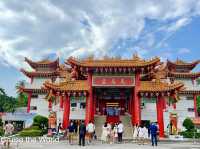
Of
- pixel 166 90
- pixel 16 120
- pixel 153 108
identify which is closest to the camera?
pixel 166 90

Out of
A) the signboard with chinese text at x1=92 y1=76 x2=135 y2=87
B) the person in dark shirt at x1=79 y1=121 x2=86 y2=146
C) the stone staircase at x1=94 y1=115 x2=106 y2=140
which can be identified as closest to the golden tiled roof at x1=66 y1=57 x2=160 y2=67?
the signboard with chinese text at x1=92 y1=76 x2=135 y2=87

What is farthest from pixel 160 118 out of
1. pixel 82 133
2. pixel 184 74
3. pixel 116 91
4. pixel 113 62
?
pixel 184 74

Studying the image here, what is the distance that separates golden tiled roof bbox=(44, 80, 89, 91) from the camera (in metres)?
25.7

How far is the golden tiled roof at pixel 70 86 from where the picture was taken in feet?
84.4

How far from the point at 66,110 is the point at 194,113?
27.0 metres

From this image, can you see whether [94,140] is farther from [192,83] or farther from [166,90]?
[192,83]

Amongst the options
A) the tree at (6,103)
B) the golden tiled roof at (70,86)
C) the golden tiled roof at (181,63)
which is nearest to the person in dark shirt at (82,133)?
the golden tiled roof at (70,86)

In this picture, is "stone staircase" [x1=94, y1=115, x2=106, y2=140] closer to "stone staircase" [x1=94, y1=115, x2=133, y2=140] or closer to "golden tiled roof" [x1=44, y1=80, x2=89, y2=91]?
"stone staircase" [x1=94, y1=115, x2=133, y2=140]

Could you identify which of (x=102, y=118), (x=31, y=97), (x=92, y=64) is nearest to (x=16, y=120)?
(x=31, y=97)

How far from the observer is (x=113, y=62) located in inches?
1040

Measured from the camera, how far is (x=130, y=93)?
30.6 meters

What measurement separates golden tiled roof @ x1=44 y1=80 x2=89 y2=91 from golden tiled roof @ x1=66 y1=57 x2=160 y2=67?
5.77 feet

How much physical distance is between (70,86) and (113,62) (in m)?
→ 4.51

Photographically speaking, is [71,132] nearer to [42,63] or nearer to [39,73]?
[39,73]
